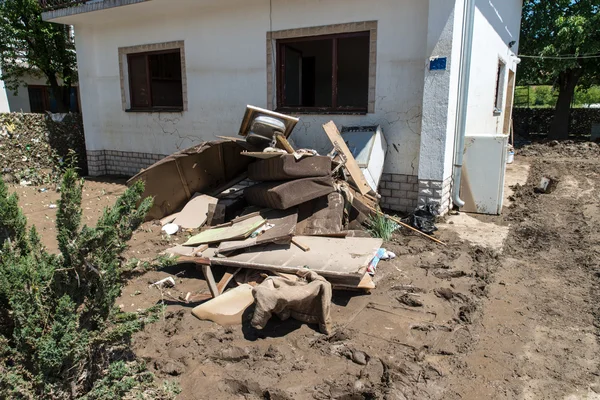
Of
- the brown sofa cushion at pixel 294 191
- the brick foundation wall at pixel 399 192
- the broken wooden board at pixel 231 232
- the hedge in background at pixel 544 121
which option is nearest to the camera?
the broken wooden board at pixel 231 232

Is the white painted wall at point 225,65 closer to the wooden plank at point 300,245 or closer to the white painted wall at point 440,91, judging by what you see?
the white painted wall at point 440,91

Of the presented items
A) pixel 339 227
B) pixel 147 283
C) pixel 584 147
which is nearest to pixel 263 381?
pixel 147 283

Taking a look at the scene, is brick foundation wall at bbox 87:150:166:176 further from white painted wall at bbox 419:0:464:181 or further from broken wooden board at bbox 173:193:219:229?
white painted wall at bbox 419:0:464:181

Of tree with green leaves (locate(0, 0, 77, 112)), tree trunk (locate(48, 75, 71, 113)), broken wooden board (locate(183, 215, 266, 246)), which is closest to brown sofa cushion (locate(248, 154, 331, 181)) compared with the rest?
broken wooden board (locate(183, 215, 266, 246))

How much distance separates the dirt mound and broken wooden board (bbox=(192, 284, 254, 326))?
1314 cm

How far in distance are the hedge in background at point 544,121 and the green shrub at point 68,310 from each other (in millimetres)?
20088

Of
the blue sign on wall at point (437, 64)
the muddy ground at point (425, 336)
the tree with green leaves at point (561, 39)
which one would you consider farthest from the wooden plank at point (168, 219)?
the tree with green leaves at point (561, 39)

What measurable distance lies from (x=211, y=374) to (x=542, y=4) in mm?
16588

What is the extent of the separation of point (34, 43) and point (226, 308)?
13004mm

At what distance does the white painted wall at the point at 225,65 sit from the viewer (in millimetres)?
6355

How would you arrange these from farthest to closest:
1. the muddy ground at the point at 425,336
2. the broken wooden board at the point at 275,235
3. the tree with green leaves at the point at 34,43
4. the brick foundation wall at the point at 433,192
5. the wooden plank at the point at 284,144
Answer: the tree with green leaves at the point at 34,43
the brick foundation wall at the point at 433,192
the wooden plank at the point at 284,144
the broken wooden board at the point at 275,235
the muddy ground at the point at 425,336

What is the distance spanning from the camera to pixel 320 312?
11.4 ft

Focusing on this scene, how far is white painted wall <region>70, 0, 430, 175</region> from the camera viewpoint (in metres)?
6.36

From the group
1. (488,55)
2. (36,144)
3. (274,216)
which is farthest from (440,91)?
(36,144)
